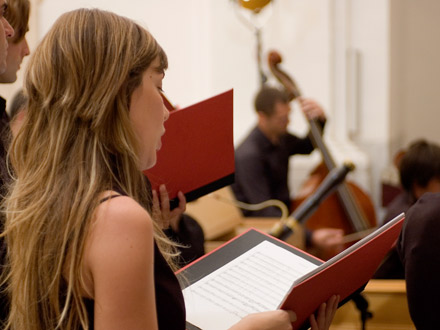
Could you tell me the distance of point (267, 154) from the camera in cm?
453

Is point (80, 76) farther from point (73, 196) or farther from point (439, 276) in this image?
point (439, 276)

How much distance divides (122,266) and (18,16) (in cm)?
105

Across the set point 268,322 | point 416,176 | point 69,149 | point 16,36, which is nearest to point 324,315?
point 268,322

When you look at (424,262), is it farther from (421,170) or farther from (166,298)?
(421,170)

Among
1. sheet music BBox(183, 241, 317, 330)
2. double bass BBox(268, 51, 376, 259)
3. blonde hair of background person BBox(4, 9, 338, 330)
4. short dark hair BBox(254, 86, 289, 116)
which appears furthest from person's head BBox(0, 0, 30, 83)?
short dark hair BBox(254, 86, 289, 116)

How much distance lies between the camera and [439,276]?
63.4 inches

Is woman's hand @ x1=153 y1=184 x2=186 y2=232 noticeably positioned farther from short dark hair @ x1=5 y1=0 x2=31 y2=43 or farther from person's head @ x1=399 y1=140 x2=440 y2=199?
person's head @ x1=399 y1=140 x2=440 y2=199

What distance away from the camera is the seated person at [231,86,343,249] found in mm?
4273

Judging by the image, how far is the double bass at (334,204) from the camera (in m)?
3.96

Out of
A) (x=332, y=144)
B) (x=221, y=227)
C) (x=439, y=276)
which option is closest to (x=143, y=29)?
(x=439, y=276)

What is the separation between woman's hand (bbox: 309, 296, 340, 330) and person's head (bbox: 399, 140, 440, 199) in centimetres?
165

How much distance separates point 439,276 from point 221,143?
65 cm

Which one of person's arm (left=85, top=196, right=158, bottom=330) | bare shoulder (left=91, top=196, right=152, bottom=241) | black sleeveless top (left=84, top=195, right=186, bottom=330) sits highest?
bare shoulder (left=91, top=196, right=152, bottom=241)

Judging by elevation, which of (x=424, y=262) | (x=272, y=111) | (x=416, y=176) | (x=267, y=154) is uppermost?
(x=424, y=262)
